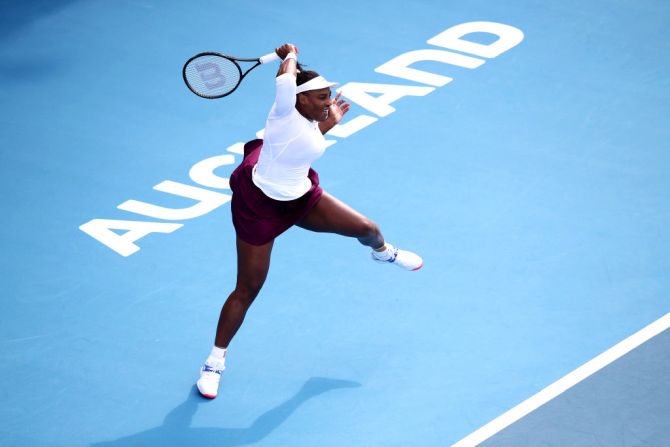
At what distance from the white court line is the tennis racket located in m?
2.49

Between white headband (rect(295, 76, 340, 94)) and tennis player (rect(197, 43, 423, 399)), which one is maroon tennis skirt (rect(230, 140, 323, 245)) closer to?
tennis player (rect(197, 43, 423, 399))

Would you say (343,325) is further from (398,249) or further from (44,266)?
(44,266)

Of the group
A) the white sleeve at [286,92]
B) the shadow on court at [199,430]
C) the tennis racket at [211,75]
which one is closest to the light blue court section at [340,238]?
the shadow on court at [199,430]

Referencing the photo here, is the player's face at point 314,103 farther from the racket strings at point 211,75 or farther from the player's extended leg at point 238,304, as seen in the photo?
the player's extended leg at point 238,304

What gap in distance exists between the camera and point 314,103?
5973mm

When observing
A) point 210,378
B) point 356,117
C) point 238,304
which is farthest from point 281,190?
point 356,117

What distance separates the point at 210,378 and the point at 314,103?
1770 mm

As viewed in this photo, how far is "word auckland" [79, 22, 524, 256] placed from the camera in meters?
7.87

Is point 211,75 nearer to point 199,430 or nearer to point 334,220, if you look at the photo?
point 334,220

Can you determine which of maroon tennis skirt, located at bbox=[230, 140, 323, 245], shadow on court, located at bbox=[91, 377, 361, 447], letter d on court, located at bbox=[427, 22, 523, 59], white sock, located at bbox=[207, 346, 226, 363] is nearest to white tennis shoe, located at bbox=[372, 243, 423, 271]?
maroon tennis skirt, located at bbox=[230, 140, 323, 245]

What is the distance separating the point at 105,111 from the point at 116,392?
137 inches

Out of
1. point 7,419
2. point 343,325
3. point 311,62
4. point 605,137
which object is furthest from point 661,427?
point 311,62

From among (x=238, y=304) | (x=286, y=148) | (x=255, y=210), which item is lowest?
(x=238, y=304)

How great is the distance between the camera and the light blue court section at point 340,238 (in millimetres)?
6414
